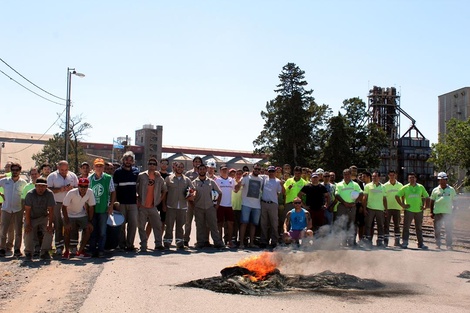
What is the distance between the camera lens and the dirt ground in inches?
274

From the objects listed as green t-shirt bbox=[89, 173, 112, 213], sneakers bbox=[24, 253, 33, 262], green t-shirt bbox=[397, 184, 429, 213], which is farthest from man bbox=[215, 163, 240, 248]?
green t-shirt bbox=[397, 184, 429, 213]

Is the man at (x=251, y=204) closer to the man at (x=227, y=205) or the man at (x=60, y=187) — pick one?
the man at (x=227, y=205)

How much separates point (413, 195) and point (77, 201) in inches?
385

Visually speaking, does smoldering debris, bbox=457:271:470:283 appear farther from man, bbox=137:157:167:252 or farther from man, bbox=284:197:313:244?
man, bbox=137:157:167:252

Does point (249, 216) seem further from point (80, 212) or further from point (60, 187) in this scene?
point (60, 187)

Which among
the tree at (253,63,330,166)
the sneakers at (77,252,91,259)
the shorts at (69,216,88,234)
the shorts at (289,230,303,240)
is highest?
the tree at (253,63,330,166)

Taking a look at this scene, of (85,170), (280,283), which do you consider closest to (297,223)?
(280,283)

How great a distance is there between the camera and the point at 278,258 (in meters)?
9.37

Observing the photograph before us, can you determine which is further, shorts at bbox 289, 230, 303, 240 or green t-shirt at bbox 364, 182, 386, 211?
green t-shirt at bbox 364, 182, 386, 211

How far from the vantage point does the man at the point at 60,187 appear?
36.8 ft

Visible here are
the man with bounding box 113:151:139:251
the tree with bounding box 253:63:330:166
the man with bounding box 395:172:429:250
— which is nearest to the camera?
the man with bounding box 113:151:139:251

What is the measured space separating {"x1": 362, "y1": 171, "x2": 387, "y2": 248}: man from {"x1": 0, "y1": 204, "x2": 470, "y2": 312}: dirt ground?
2.45 m

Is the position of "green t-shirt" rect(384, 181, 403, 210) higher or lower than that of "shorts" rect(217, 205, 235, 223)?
higher

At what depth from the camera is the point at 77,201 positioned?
36.2 ft
